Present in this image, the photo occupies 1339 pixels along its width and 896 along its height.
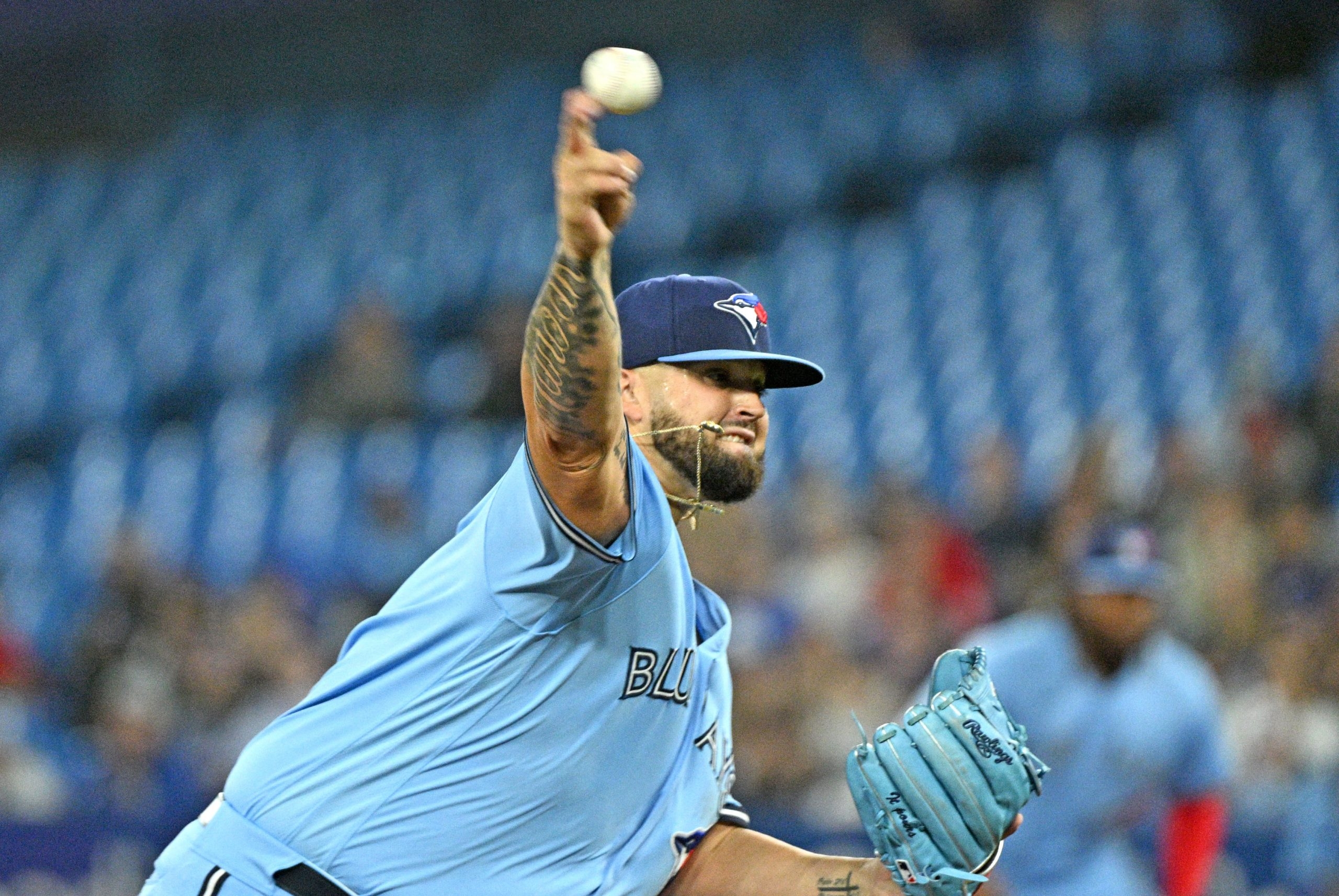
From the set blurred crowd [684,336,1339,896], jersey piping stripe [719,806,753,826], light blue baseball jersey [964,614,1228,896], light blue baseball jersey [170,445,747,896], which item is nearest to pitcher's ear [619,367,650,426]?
light blue baseball jersey [170,445,747,896]

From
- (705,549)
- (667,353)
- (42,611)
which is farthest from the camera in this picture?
(42,611)

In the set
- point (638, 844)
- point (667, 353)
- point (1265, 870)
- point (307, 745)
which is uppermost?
point (667, 353)

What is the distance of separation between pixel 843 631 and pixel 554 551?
5.99 meters

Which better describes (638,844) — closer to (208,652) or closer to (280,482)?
(208,652)

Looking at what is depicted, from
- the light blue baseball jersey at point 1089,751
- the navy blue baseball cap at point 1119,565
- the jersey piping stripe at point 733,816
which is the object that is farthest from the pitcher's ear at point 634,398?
the navy blue baseball cap at point 1119,565

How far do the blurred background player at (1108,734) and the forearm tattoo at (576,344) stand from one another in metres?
3.31

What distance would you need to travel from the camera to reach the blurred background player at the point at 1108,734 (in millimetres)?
5609

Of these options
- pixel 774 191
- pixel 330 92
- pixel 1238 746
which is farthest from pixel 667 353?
pixel 330 92

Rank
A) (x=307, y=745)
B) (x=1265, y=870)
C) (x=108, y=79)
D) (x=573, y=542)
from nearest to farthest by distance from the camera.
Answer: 1. (x=573, y=542)
2. (x=307, y=745)
3. (x=1265, y=870)
4. (x=108, y=79)

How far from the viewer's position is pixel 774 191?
13461 millimetres

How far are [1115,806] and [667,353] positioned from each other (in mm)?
3130

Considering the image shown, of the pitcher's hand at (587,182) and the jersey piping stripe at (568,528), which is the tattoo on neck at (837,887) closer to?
the jersey piping stripe at (568,528)

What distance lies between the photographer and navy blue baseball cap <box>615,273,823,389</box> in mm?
3303

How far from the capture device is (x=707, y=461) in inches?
129
